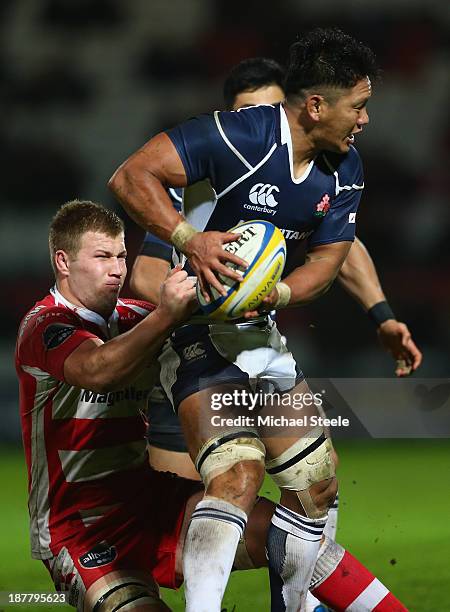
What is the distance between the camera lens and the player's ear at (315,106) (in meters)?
3.39

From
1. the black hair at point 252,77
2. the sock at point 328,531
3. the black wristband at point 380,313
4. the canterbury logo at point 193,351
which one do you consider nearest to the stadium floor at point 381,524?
the sock at point 328,531

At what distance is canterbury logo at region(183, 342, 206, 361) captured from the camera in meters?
3.36

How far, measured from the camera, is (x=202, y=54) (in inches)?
369

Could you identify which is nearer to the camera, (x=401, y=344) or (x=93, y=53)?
(x=401, y=344)

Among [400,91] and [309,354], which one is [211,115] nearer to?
[309,354]

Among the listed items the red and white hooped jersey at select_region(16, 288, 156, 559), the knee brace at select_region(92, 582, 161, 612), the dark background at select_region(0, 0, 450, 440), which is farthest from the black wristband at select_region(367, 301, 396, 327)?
the dark background at select_region(0, 0, 450, 440)

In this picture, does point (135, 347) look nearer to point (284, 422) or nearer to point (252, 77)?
point (284, 422)

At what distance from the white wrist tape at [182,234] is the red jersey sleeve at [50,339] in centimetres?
38

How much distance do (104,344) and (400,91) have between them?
7108 millimetres

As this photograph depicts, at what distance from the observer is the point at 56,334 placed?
3242 millimetres

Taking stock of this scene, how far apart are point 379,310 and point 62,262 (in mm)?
1585

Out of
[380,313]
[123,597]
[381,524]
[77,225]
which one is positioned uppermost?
[77,225]

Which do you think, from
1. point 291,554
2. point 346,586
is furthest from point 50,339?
point 346,586

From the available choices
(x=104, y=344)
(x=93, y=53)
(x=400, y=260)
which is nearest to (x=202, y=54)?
(x=93, y=53)
